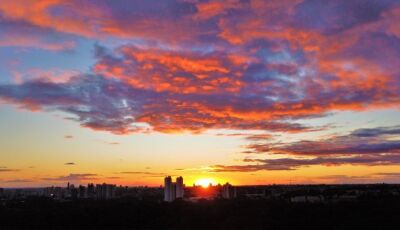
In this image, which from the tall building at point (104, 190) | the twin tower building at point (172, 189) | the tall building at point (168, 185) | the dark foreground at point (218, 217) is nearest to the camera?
the dark foreground at point (218, 217)

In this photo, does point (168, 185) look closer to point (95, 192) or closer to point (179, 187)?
point (179, 187)

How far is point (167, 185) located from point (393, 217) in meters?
103

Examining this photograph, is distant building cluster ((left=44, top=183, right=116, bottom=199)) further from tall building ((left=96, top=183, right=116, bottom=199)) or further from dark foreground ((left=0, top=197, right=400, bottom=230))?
dark foreground ((left=0, top=197, right=400, bottom=230))

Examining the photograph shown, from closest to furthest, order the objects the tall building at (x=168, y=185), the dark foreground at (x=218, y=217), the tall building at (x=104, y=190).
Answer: the dark foreground at (x=218, y=217)
the tall building at (x=168, y=185)
the tall building at (x=104, y=190)

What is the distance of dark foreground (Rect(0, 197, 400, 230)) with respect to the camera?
187 feet

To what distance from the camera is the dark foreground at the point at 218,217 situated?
56938 mm

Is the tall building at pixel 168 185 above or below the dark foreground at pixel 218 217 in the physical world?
above

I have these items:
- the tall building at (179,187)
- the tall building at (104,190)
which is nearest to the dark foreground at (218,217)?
the tall building at (179,187)

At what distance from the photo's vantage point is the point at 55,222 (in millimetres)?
66688

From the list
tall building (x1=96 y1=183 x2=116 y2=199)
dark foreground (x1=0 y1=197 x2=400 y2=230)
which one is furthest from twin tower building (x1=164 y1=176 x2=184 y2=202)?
dark foreground (x1=0 y1=197 x2=400 y2=230)

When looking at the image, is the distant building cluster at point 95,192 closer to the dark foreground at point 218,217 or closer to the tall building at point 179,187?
the tall building at point 179,187

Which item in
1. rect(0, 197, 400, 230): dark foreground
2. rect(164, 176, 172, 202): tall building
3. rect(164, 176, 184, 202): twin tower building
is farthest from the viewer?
rect(164, 176, 172, 202): tall building

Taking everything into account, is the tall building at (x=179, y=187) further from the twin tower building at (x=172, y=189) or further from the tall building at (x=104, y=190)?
the tall building at (x=104, y=190)

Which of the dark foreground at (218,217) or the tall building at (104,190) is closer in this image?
the dark foreground at (218,217)
